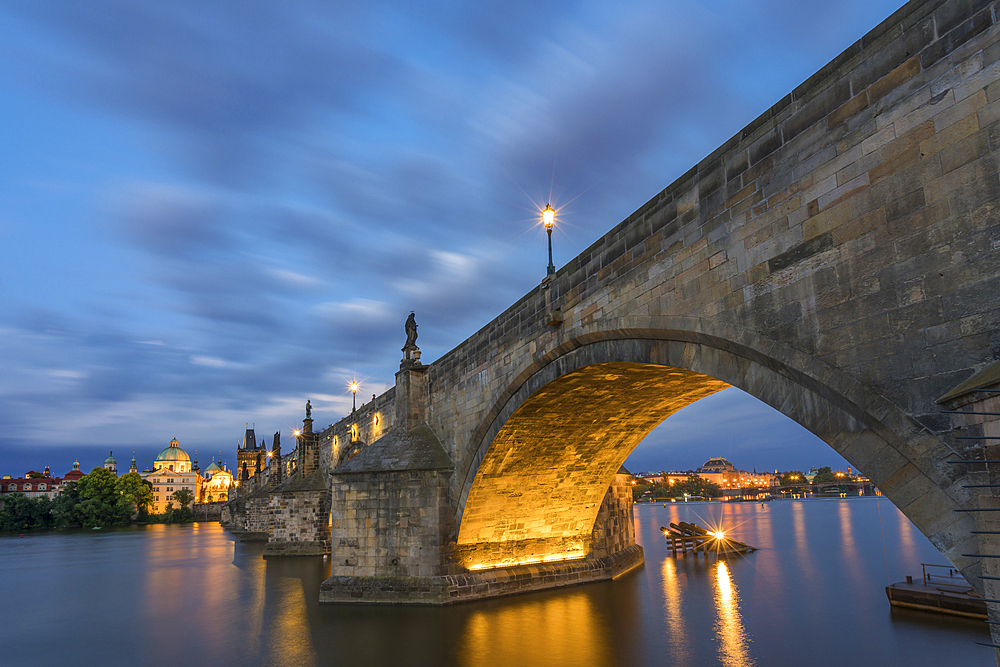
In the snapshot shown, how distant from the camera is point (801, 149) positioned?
6.53 meters

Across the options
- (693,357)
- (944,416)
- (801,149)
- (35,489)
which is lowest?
(35,489)

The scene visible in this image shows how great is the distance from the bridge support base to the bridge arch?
0.54 meters

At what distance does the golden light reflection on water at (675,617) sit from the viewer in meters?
11.8

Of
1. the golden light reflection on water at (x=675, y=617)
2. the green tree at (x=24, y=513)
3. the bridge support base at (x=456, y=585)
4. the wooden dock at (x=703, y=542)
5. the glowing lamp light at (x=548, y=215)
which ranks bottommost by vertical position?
the green tree at (x=24, y=513)

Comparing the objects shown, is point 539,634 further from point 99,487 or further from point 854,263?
point 99,487

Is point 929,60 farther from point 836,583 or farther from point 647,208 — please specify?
point 836,583

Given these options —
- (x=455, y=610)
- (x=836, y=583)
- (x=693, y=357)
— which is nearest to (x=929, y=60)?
(x=693, y=357)

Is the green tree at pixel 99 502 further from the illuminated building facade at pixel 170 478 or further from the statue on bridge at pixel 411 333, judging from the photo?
the statue on bridge at pixel 411 333

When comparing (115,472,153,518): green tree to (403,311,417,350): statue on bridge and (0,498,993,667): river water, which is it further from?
(403,311,417,350): statue on bridge

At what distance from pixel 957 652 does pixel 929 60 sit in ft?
35.4

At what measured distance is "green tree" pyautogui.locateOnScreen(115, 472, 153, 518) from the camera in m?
79.9

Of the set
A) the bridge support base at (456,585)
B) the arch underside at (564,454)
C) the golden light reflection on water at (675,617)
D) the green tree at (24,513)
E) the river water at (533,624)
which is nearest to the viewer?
the river water at (533,624)

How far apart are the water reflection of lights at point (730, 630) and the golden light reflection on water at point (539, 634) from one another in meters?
2.25

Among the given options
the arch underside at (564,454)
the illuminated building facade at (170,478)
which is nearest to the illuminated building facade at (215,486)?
the illuminated building facade at (170,478)
